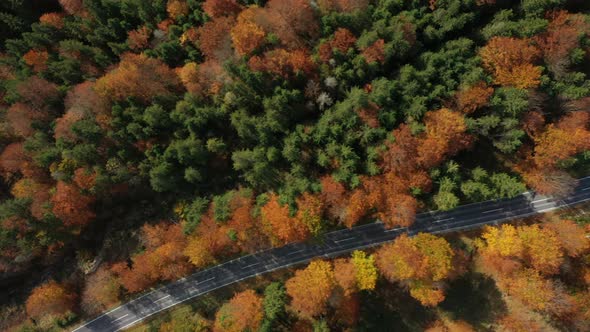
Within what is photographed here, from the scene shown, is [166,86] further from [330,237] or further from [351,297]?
[351,297]

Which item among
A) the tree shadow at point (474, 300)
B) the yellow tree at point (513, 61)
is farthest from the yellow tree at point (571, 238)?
the yellow tree at point (513, 61)

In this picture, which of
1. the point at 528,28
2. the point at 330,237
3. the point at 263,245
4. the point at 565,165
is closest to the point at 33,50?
the point at 263,245

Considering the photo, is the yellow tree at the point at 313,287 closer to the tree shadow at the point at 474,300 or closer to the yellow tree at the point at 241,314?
the yellow tree at the point at 241,314

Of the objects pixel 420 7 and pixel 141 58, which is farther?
pixel 141 58

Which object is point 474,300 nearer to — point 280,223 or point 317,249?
point 317,249

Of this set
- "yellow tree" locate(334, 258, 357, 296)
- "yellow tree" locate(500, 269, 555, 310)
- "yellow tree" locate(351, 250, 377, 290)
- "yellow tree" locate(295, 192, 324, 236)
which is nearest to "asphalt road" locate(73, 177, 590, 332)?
"yellow tree" locate(351, 250, 377, 290)

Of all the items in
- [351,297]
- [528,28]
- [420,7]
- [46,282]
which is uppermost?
[420,7]
